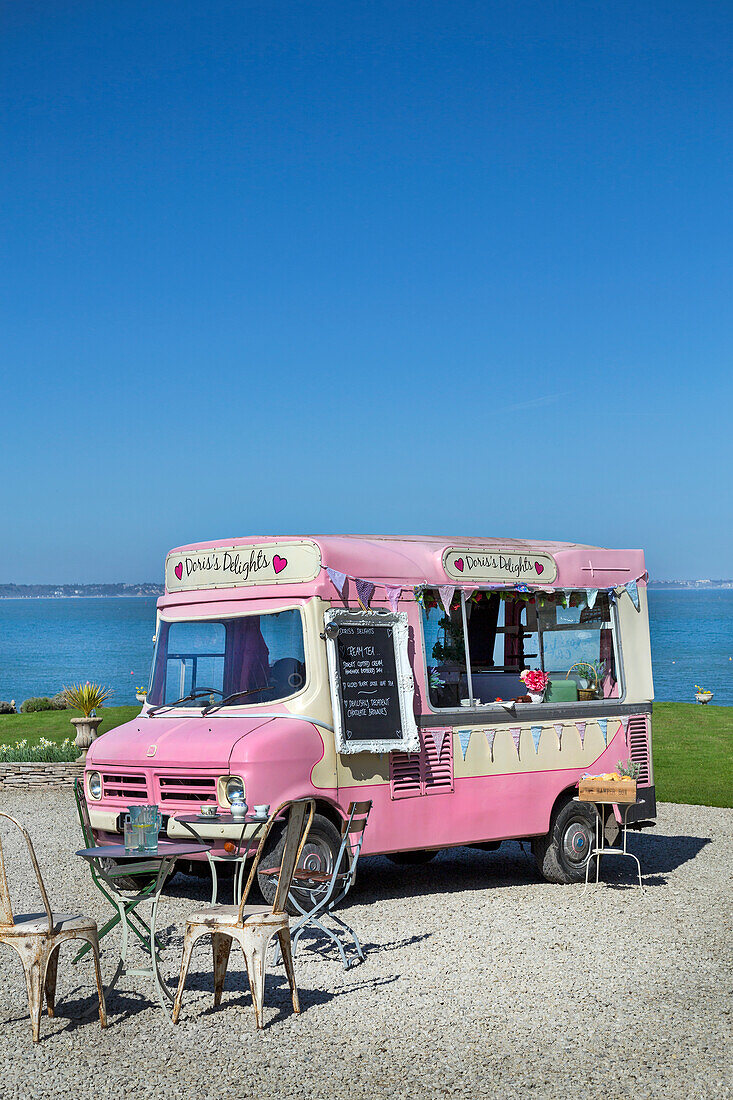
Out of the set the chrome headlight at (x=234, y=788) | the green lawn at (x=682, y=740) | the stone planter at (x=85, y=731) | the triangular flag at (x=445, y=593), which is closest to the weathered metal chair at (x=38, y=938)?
the chrome headlight at (x=234, y=788)

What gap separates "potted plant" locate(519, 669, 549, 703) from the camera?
11.0m

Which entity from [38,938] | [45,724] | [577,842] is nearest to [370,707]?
[577,842]

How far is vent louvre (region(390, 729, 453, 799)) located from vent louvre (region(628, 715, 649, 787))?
2.26 m

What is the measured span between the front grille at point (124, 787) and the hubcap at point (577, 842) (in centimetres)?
386

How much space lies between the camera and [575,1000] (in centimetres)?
689

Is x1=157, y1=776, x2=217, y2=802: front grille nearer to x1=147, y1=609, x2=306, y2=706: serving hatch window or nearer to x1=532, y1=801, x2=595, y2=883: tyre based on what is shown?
x1=147, y1=609, x2=306, y2=706: serving hatch window

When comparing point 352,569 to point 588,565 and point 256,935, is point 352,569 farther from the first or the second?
point 256,935

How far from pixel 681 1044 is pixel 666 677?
76.6m

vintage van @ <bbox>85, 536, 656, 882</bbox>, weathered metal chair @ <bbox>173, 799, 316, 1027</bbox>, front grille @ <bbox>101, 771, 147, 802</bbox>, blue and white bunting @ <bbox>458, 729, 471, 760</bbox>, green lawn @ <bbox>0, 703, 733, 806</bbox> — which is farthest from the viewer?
green lawn @ <bbox>0, 703, 733, 806</bbox>

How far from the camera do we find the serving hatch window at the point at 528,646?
1080 centimetres

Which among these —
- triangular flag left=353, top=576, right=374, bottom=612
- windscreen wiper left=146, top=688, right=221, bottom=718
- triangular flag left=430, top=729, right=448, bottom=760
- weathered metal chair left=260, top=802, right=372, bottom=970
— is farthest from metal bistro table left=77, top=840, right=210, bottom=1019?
triangular flag left=430, top=729, right=448, bottom=760

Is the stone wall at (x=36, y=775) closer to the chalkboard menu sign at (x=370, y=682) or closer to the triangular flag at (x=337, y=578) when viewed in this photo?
the chalkboard menu sign at (x=370, y=682)

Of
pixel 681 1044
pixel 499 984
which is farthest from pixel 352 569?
pixel 681 1044

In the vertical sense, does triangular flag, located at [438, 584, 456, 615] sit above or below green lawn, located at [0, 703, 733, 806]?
above
